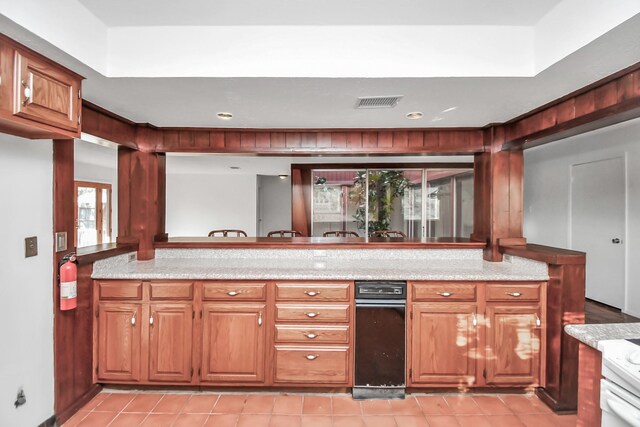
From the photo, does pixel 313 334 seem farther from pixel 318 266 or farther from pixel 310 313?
pixel 318 266

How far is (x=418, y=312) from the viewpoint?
2.38 meters

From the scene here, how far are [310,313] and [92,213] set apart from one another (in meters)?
6.38

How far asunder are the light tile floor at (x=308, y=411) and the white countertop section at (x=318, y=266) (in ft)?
2.86

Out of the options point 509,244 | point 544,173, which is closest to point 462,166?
point 544,173

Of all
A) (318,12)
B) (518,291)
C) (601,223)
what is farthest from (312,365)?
(601,223)

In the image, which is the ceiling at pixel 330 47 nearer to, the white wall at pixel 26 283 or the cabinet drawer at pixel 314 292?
the white wall at pixel 26 283

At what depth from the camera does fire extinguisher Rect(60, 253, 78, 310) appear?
2029 millimetres

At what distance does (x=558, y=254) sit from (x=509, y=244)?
530 millimetres

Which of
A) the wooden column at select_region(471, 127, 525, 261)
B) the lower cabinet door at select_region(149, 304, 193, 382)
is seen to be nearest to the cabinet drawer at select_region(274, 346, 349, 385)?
the lower cabinet door at select_region(149, 304, 193, 382)

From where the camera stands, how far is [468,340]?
2375 mm

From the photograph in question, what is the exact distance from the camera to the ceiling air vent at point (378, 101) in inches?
84.5

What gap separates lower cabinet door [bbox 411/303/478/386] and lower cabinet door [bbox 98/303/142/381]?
2.02 meters

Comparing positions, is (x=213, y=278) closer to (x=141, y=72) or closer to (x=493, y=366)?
(x=141, y=72)

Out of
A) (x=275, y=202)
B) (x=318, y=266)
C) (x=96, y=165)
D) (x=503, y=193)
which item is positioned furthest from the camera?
(x=275, y=202)
